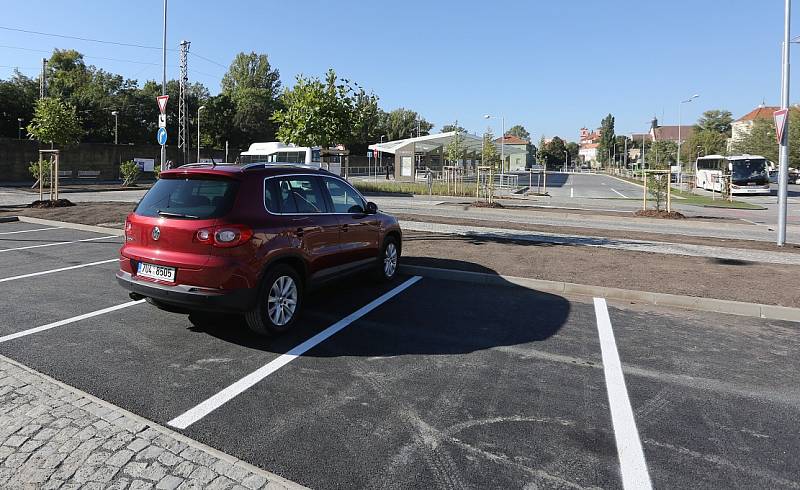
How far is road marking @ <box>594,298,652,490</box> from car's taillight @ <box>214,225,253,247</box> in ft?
11.1

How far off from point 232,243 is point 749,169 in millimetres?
40972

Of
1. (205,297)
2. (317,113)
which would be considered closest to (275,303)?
(205,297)

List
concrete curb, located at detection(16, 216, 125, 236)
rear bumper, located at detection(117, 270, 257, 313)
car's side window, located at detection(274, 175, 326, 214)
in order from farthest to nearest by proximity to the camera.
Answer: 1. concrete curb, located at detection(16, 216, 125, 236)
2. car's side window, located at detection(274, 175, 326, 214)
3. rear bumper, located at detection(117, 270, 257, 313)

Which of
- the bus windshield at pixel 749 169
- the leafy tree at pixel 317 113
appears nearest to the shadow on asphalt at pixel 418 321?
the leafy tree at pixel 317 113

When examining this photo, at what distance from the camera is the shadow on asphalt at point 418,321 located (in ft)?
17.0

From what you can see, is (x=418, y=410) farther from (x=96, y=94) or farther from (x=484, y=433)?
(x=96, y=94)

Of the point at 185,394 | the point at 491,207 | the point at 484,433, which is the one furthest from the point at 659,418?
the point at 491,207

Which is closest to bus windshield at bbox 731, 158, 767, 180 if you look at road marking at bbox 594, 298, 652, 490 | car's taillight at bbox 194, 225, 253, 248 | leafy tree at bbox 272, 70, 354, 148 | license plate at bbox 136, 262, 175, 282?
leafy tree at bbox 272, 70, 354, 148

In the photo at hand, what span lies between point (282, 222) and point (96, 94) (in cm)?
6596

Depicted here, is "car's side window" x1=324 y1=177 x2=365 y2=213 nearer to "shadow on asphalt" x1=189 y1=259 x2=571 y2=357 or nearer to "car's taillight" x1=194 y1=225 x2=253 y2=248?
"shadow on asphalt" x1=189 y1=259 x2=571 y2=357

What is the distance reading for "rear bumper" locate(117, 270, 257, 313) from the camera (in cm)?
480

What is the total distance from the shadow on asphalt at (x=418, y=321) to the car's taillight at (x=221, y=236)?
1028 millimetres

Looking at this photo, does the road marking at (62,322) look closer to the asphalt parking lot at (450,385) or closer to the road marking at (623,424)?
the asphalt parking lot at (450,385)

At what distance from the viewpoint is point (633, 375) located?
459 cm
